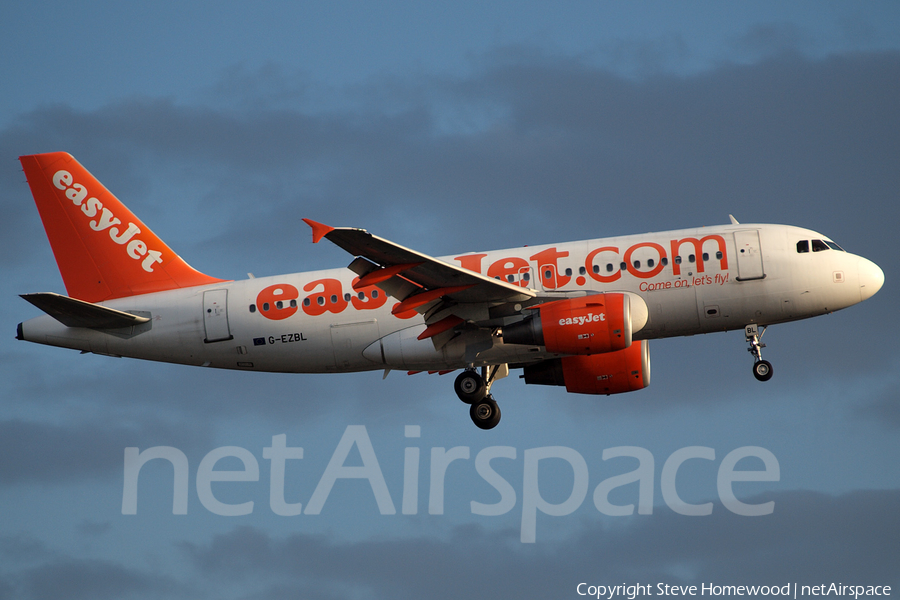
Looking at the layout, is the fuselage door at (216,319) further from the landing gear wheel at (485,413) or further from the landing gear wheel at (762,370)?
the landing gear wheel at (762,370)

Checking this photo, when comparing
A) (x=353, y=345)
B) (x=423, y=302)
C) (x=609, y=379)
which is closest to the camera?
(x=423, y=302)

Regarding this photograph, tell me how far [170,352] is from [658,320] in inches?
710

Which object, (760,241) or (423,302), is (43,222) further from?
(760,241)

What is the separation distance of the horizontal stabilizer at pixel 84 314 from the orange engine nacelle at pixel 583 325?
15.2 metres

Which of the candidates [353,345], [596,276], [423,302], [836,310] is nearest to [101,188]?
[353,345]

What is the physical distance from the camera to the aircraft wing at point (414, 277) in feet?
109

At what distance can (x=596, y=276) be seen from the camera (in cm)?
3741

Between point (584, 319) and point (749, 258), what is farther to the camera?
point (749, 258)

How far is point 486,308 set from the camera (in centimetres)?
3694

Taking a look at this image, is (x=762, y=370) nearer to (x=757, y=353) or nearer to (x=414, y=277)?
(x=757, y=353)

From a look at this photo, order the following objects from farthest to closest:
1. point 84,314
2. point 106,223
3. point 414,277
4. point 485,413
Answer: point 106,223 → point 485,413 → point 84,314 → point 414,277

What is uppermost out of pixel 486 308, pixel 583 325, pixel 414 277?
pixel 414 277

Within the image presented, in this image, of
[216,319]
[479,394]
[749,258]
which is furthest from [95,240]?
[749,258]

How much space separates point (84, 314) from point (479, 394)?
14900 mm
